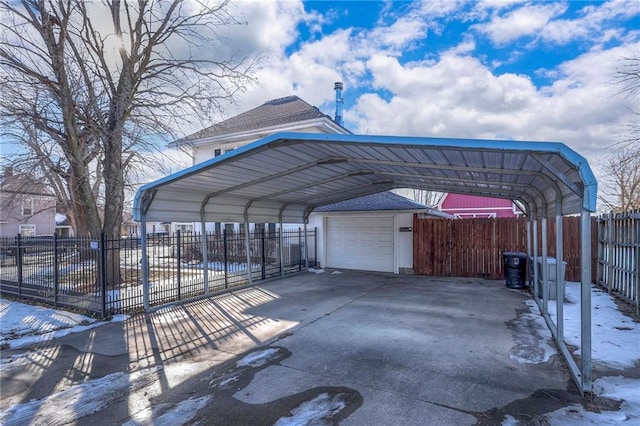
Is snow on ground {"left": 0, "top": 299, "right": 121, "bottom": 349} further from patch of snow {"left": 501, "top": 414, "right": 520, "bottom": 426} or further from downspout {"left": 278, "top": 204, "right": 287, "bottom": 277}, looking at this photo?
patch of snow {"left": 501, "top": 414, "right": 520, "bottom": 426}

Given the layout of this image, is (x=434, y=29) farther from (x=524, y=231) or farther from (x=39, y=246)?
(x=39, y=246)

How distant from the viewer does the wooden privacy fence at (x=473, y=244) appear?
1056 cm

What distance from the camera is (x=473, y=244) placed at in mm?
11477

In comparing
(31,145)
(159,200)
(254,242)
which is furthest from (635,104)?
(31,145)

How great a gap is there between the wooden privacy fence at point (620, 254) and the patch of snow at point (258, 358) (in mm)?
6727

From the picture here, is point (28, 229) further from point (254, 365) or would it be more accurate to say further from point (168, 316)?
point (254, 365)

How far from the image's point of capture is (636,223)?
21.5 feet

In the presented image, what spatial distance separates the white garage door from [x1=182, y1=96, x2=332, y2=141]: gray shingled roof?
15.7ft

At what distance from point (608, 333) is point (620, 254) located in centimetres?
326

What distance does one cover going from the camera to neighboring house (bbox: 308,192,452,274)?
40.5 feet

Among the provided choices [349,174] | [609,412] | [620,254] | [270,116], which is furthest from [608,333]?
[270,116]

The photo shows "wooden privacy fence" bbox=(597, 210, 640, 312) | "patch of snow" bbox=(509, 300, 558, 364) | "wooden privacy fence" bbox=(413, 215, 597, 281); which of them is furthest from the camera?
"wooden privacy fence" bbox=(413, 215, 597, 281)

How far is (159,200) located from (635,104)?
Result: 41.0 feet

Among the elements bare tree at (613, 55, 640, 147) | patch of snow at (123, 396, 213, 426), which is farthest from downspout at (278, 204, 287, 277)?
bare tree at (613, 55, 640, 147)
